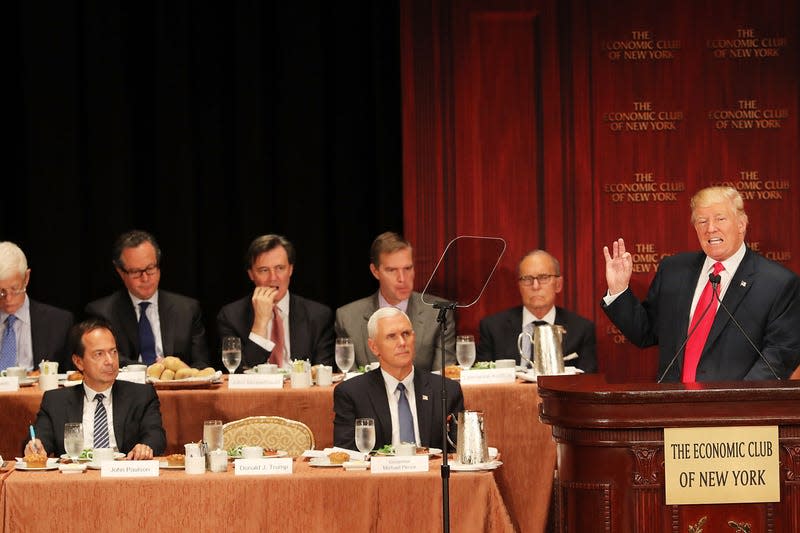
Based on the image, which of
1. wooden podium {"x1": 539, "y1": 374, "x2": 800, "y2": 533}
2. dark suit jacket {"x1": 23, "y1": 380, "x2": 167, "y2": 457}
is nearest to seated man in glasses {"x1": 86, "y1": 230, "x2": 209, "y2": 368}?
dark suit jacket {"x1": 23, "y1": 380, "x2": 167, "y2": 457}

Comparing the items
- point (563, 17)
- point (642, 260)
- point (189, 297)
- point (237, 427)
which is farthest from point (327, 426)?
point (563, 17)

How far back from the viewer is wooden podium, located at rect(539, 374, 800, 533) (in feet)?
10.9

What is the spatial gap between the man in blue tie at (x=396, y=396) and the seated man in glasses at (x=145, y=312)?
1755mm

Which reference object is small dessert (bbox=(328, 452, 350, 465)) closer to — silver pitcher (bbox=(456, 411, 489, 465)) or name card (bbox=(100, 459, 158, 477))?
silver pitcher (bbox=(456, 411, 489, 465))

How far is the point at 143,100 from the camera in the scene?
7.28m

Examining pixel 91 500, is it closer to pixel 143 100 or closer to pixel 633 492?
pixel 633 492

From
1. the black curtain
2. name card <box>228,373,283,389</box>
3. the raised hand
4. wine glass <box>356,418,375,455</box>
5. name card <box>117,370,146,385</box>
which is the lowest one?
wine glass <box>356,418,375,455</box>

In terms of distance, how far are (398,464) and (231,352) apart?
211 cm

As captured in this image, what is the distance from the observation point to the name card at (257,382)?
5.80 m

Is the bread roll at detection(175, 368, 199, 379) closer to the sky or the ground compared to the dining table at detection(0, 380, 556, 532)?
closer to the sky

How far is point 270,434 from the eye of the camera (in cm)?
500

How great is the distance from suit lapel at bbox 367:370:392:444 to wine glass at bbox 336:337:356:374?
973 millimetres

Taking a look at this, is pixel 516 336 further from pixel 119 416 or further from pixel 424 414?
pixel 119 416

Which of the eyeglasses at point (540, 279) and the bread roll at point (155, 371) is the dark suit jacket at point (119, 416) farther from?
the eyeglasses at point (540, 279)
